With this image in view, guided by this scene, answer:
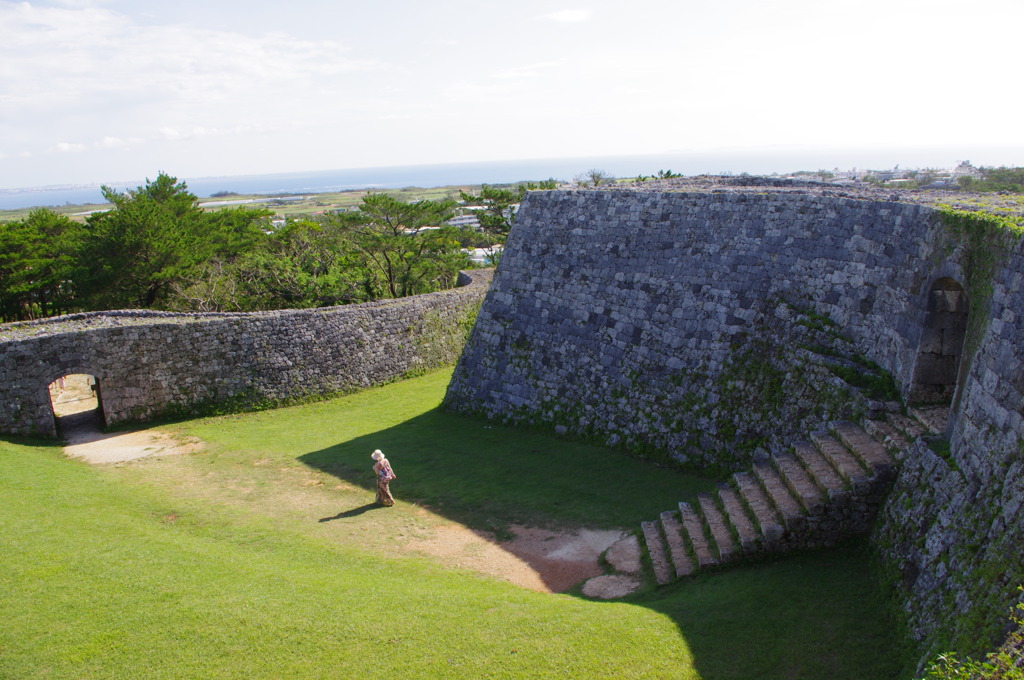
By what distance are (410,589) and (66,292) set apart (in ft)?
65.6

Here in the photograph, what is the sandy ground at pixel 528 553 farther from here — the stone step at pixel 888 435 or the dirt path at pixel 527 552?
the stone step at pixel 888 435

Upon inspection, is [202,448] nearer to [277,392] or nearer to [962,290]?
[277,392]

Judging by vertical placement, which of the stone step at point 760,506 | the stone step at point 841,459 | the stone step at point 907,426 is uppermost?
the stone step at point 907,426

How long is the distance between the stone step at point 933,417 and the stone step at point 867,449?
588mm

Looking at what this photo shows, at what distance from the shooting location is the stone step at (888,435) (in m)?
7.56

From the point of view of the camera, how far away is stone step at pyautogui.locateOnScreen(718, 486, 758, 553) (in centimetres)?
761

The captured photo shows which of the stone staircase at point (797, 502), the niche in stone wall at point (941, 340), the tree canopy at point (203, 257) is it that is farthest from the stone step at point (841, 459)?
the tree canopy at point (203, 257)

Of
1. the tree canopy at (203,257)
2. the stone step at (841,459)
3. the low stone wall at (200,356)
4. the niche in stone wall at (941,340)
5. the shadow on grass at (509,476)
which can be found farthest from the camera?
the tree canopy at (203,257)

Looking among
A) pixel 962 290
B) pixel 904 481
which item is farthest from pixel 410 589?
pixel 962 290

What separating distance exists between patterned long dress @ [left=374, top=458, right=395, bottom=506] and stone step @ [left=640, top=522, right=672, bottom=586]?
4.28 metres

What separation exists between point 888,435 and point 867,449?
0.32m

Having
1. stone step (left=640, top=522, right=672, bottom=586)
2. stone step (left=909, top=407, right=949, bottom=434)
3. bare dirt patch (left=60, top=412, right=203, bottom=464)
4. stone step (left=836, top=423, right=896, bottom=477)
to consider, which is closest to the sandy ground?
stone step (left=640, top=522, right=672, bottom=586)

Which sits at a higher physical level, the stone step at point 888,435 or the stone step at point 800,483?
the stone step at point 888,435

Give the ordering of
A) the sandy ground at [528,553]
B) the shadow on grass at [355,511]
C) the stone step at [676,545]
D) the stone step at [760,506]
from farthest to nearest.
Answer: the shadow on grass at [355,511]
the sandy ground at [528,553]
the stone step at [676,545]
the stone step at [760,506]
